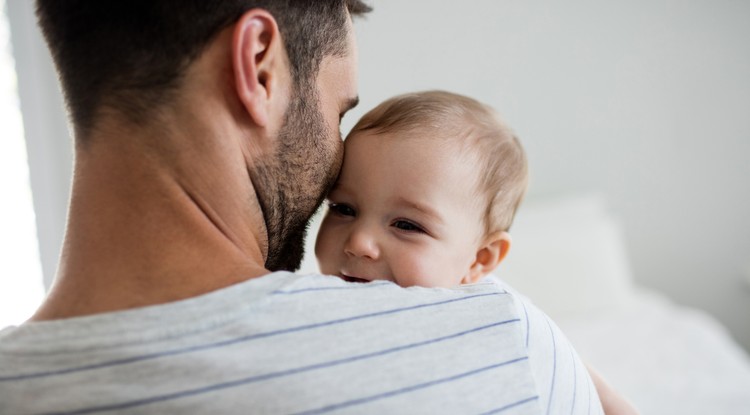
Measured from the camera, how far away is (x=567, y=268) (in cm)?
303

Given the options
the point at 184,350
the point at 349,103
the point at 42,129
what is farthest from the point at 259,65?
the point at 42,129

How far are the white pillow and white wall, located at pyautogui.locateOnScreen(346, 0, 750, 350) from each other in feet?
1.69

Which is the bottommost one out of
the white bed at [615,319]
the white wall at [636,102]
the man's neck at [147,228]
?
the white bed at [615,319]

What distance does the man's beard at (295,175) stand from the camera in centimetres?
92

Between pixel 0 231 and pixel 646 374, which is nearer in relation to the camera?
pixel 646 374

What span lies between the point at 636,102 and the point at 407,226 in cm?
275

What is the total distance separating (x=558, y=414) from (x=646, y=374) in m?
1.67

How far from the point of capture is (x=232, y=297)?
70 cm

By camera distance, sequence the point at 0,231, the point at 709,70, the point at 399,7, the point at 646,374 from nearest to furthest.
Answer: the point at 646,374 → the point at 0,231 → the point at 399,7 → the point at 709,70

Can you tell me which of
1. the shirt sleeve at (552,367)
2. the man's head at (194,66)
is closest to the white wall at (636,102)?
the man's head at (194,66)

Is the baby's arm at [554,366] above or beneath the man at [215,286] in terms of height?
beneath

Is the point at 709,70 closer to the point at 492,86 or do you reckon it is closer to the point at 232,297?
the point at 492,86

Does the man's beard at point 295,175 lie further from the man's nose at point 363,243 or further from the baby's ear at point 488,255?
the baby's ear at point 488,255

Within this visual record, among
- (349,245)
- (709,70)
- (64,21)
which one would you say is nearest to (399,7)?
(709,70)
